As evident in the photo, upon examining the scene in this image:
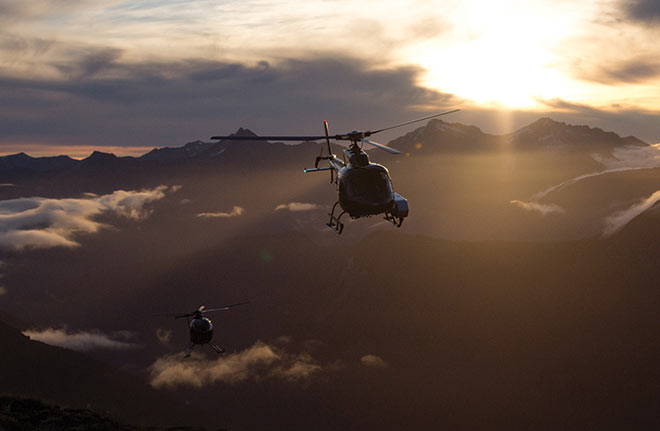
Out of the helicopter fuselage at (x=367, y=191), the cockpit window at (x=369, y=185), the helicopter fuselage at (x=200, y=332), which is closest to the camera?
the helicopter fuselage at (x=367, y=191)

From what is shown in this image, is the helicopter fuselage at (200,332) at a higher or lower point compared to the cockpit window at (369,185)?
lower

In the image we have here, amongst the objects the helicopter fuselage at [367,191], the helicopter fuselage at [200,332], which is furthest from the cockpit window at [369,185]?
the helicopter fuselage at [200,332]

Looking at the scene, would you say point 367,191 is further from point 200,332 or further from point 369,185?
point 200,332

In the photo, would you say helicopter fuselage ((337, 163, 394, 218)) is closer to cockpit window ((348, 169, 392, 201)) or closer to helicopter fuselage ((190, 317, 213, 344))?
cockpit window ((348, 169, 392, 201))

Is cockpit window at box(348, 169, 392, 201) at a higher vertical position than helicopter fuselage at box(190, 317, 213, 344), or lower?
higher

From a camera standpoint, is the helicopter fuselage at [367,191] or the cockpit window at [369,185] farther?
the cockpit window at [369,185]

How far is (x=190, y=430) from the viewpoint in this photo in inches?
3024

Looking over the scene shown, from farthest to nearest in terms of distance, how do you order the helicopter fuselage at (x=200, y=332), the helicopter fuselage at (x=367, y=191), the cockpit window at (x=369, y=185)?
the helicopter fuselage at (x=200, y=332) < the cockpit window at (x=369, y=185) < the helicopter fuselage at (x=367, y=191)

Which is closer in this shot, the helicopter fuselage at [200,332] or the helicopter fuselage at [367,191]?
the helicopter fuselage at [367,191]

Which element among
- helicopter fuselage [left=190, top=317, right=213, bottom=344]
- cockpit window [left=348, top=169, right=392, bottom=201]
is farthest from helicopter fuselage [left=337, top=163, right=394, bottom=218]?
helicopter fuselage [left=190, top=317, right=213, bottom=344]

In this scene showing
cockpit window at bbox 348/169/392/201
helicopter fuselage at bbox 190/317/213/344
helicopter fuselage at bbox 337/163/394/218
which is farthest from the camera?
helicopter fuselage at bbox 190/317/213/344

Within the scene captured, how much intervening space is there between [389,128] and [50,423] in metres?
48.8

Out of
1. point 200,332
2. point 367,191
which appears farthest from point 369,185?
point 200,332

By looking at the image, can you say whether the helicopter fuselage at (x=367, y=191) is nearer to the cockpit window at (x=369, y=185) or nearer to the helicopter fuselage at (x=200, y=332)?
the cockpit window at (x=369, y=185)
